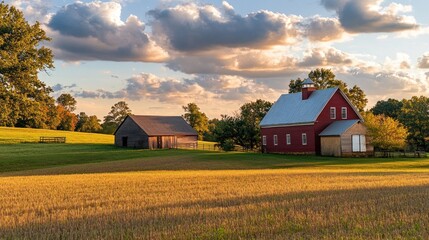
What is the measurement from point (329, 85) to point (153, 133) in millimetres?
35456

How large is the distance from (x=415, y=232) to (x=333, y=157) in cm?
5500

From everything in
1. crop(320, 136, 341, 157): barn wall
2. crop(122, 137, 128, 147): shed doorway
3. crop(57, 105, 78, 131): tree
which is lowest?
crop(320, 136, 341, 157): barn wall

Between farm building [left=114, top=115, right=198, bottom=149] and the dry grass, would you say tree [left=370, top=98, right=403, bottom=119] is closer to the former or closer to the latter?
farm building [left=114, top=115, right=198, bottom=149]

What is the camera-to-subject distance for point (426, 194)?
63.3 feet

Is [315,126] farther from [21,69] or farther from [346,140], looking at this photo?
[21,69]

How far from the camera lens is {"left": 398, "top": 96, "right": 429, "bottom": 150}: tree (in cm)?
9688

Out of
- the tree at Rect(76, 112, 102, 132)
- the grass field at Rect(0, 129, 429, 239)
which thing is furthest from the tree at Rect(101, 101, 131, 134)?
the grass field at Rect(0, 129, 429, 239)

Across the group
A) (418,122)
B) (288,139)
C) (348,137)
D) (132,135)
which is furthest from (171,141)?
(418,122)

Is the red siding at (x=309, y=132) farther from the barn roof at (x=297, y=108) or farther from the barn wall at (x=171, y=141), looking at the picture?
the barn wall at (x=171, y=141)

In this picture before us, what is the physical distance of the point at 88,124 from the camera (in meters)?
167

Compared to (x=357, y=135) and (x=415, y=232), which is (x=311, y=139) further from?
(x=415, y=232)

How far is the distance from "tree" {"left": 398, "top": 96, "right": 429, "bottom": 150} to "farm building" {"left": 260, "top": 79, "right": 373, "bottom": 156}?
28.7 metres

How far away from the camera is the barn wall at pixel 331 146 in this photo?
6644cm

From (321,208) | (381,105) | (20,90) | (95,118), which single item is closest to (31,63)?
(20,90)
